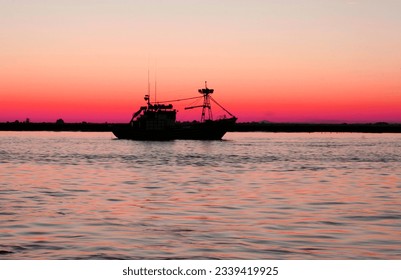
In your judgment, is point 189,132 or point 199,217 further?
point 189,132

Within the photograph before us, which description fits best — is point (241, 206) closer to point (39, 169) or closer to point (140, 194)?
point (140, 194)

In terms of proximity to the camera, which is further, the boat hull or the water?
the boat hull

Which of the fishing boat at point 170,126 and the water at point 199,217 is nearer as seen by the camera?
the water at point 199,217

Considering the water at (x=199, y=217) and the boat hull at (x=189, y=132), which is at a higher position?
the boat hull at (x=189, y=132)

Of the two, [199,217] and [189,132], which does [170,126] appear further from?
[199,217]

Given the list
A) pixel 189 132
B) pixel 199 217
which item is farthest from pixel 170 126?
pixel 199 217

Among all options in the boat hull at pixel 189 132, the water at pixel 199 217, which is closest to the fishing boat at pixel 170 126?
the boat hull at pixel 189 132

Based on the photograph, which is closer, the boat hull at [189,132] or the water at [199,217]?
the water at [199,217]

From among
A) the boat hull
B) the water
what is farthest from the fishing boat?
the water

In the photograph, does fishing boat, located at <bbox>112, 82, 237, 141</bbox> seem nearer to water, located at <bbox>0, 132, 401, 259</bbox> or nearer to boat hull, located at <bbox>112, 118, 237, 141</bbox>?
boat hull, located at <bbox>112, 118, 237, 141</bbox>

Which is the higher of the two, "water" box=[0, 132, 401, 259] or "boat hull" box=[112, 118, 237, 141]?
"boat hull" box=[112, 118, 237, 141]

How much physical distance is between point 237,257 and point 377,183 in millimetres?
26577

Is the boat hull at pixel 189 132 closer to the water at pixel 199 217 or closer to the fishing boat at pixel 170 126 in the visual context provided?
the fishing boat at pixel 170 126

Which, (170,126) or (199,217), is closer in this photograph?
(199,217)
